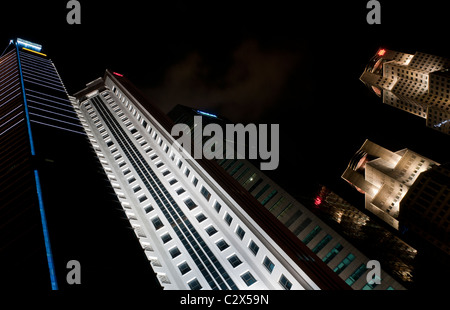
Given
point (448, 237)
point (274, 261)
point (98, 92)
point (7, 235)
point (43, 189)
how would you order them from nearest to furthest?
point (7, 235) < point (43, 189) < point (274, 261) < point (448, 237) < point (98, 92)

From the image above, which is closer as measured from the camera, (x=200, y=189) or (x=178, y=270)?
(x=178, y=270)

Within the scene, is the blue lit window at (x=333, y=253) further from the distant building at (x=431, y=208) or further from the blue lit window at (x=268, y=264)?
the blue lit window at (x=268, y=264)

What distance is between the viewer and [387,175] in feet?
264

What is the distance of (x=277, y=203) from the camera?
62.6m

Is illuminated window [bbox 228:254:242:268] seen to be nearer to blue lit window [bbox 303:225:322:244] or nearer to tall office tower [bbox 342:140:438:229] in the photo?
blue lit window [bbox 303:225:322:244]

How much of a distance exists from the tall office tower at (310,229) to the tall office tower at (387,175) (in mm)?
31582

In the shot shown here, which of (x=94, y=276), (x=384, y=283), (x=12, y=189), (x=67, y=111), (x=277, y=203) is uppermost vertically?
(x=67, y=111)

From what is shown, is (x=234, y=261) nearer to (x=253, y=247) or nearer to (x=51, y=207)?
(x=253, y=247)

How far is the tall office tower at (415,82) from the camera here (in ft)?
219

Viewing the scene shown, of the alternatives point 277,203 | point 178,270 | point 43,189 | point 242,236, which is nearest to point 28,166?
point 43,189

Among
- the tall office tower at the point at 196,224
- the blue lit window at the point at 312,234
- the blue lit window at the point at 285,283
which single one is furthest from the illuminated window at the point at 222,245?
the blue lit window at the point at 312,234

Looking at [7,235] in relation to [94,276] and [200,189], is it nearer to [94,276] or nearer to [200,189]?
[94,276]

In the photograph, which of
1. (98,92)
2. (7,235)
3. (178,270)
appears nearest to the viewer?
(7,235)

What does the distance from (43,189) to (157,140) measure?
35.7 m
